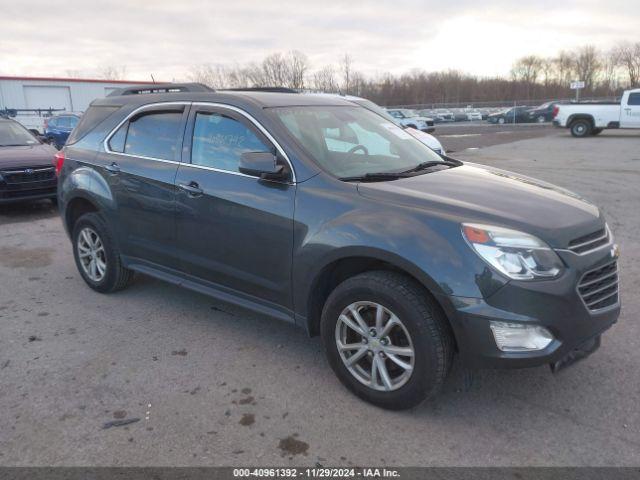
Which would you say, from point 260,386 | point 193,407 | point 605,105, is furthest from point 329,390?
point 605,105

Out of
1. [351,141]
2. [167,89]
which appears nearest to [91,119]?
[167,89]

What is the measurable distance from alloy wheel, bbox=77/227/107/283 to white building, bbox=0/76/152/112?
33.5 m

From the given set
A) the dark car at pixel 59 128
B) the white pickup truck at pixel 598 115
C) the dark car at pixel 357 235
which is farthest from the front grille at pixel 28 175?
the white pickup truck at pixel 598 115

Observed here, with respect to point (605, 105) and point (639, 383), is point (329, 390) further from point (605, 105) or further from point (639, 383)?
point (605, 105)

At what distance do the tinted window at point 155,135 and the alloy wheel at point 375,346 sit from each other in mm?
1981

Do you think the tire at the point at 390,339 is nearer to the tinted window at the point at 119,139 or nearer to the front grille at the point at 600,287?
the front grille at the point at 600,287

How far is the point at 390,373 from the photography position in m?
3.12

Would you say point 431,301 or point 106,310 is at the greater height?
point 431,301

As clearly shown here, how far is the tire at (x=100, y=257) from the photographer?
4807 millimetres

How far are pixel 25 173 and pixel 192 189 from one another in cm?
615

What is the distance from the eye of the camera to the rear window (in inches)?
194

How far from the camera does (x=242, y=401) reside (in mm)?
3242

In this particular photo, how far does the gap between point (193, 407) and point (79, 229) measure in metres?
2.75

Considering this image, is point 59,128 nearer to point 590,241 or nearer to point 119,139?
point 119,139
